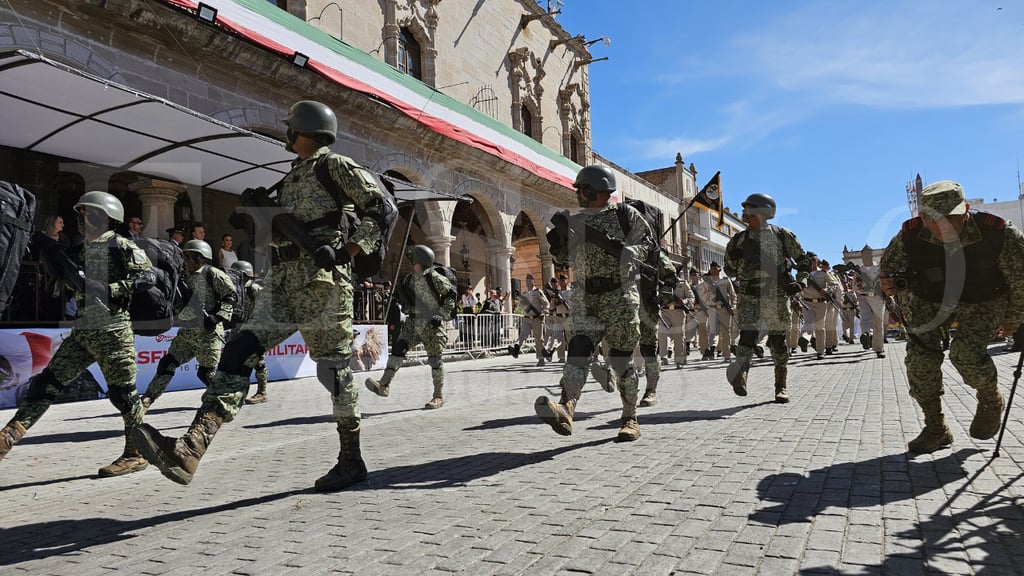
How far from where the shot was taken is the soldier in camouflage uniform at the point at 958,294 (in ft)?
12.5

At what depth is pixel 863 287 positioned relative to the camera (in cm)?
1316

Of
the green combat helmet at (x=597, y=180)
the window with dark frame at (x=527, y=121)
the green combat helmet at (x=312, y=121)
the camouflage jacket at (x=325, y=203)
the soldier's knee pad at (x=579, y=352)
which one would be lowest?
the soldier's knee pad at (x=579, y=352)

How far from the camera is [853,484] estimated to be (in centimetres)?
331

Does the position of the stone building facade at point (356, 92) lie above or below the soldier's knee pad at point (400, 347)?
above

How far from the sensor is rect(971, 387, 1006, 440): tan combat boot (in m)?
3.85

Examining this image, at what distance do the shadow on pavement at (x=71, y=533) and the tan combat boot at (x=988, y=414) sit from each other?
3.91m

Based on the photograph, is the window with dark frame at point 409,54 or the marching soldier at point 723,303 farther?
the window with dark frame at point 409,54

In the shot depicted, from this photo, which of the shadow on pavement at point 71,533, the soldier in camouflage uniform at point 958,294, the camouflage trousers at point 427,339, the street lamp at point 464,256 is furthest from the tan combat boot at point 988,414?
the street lamp at point 464,256

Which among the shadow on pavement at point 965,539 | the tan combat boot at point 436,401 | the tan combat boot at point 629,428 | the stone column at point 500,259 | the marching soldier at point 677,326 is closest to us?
the shadow on pavement at point 965,539

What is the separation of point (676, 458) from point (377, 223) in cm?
221

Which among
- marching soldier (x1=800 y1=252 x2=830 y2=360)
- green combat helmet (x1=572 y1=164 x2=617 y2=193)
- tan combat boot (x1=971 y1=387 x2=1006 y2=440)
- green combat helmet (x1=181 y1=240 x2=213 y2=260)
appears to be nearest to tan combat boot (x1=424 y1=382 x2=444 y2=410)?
green combat helmet (x1=181 y1=240 x2=213 y2=260)

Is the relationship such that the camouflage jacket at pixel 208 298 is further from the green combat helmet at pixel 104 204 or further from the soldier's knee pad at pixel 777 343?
the soldier's knee pad at pixel 777 343

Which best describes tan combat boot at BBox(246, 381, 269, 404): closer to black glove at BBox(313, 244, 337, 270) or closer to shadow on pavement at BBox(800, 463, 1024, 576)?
black glove at BBox(313, 244, 337, 270)

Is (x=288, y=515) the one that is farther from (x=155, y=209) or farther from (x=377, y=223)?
(x=155, y=209)
